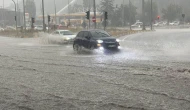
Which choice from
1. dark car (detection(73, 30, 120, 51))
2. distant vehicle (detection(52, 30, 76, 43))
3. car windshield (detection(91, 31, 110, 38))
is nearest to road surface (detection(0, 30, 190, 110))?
dark car (detection(73, 30, 120, 51))

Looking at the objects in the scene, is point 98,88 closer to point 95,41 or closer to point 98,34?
point 95,41

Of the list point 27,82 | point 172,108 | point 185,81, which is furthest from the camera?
point 27,82

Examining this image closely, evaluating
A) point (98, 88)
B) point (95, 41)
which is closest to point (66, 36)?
point (95, 41)

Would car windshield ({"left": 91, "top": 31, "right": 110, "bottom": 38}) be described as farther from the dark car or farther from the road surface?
the road surface

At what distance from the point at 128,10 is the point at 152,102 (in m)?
102

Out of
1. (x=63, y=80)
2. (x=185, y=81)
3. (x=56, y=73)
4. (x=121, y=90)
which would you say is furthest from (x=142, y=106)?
(x=56, y=73)

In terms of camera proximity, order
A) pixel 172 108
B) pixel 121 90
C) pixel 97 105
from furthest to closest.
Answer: pixel 121 90 < pixel 97 105 < pixel 172 108

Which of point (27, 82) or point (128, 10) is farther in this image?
point (128, 10)

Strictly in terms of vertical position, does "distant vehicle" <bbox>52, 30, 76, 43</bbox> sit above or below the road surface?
above

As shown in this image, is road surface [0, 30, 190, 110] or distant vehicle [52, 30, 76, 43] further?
distant vehicle [52, 30, 76, 43]

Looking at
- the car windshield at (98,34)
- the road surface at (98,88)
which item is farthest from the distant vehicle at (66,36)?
the road surface at (98,88)

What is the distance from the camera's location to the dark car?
2186 cm

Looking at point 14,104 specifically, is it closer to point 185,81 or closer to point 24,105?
point 24,105

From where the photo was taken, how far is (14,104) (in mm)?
7879
